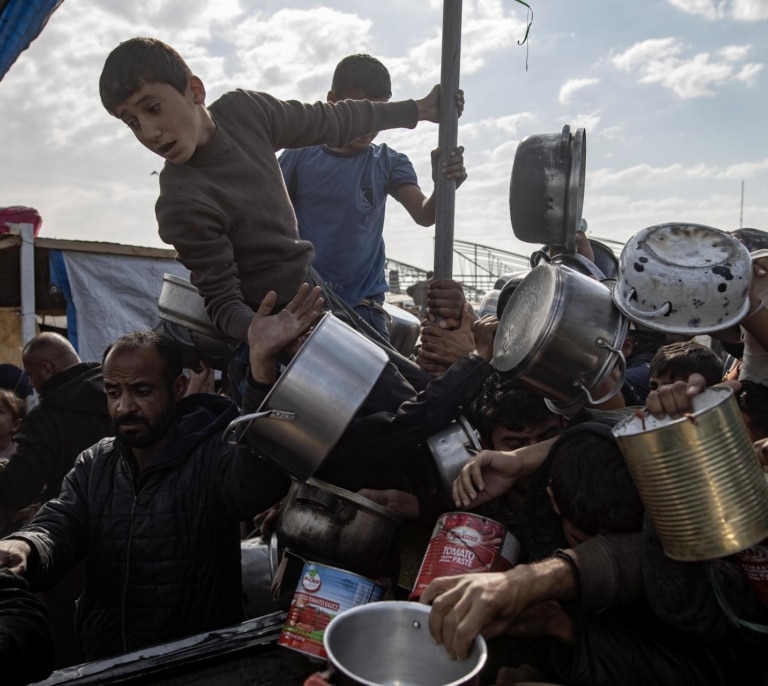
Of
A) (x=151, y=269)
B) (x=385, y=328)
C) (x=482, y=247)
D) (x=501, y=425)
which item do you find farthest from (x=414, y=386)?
(x=482, y=247)

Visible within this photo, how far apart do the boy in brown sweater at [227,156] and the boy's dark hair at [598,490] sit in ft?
3.91

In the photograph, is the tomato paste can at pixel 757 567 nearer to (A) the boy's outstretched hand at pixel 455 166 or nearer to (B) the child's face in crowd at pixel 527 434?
(B) the child's face in crowd at pixel 527 434

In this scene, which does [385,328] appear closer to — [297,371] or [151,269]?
[297,371]

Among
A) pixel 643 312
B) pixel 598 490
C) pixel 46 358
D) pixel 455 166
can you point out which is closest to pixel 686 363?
pixel 643 312

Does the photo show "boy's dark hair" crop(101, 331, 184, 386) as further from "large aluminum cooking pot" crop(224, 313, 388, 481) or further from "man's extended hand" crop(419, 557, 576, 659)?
"man's extended hand" crop(419, 557, 576, 659)

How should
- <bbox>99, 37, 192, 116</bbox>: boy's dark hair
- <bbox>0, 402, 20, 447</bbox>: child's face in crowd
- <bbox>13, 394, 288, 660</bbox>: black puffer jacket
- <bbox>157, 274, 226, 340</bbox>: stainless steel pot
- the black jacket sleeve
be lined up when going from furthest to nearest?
<bbox>0, 402, 20, 447</bbox>: child's face in crowd → <bbox>157, 274, 226, 340</bbox>: stainless steel pot → <bbox>13, 394, 288, 660</bbox>: black puffer jacket → <bbox>99, 37, 192, 116</bbox>: boy's dark hair → the black jacket sleeve

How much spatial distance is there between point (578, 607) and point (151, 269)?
632 cm

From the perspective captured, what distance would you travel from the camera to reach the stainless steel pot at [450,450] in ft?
6.93

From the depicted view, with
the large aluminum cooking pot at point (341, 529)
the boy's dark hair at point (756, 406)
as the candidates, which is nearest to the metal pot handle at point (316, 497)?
the large aluminum cooking pot at point (341, 529)

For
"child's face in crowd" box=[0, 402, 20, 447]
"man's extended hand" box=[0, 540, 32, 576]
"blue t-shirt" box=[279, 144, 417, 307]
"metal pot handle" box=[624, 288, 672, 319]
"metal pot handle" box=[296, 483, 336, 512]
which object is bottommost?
"child's face in crowd" box=[0, 402, 20, 447]

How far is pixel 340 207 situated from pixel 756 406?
2.05 m

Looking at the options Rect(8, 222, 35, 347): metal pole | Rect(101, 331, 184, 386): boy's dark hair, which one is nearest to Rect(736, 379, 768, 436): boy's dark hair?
Rect(101, 331, 184, 386): boy's dark hair

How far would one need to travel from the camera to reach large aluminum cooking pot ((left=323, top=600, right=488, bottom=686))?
1395 millimetres

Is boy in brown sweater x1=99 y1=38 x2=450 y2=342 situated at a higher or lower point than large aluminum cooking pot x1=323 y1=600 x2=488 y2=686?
higher
